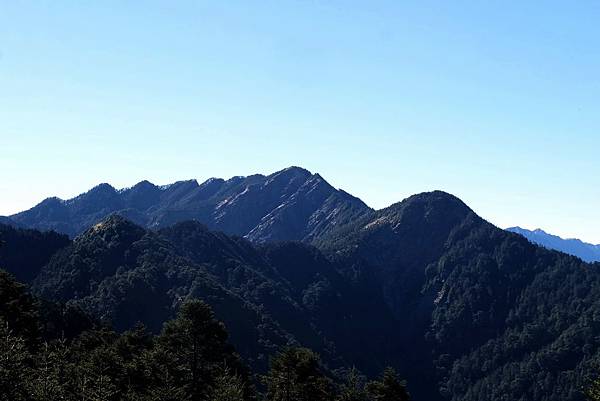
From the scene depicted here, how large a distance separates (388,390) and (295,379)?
9290 millimetres

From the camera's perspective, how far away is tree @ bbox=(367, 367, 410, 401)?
54875 millimetres

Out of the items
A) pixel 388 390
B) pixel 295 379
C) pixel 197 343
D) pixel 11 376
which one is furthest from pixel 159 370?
pixel 388 390

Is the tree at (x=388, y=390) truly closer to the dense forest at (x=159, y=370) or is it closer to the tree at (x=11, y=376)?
the dense forest at (x=159, y=370)

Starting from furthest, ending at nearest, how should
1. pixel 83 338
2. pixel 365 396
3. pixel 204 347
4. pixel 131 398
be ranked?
pixel 83 338 → pixel 204 347 → pixel 365 396 → pixel 131 398

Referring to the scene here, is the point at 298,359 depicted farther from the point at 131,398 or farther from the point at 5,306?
the point at 5,306

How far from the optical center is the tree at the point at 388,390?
54.9 meters

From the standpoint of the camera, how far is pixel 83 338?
79125 mm

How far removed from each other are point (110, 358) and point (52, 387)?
73.6ft

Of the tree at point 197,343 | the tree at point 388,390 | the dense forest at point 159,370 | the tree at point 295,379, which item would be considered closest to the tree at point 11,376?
the dense forest at point 159,370

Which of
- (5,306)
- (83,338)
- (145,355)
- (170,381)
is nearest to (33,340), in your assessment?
(5,306)

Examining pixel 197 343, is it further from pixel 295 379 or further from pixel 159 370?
pixel 295 379

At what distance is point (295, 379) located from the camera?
2112 inches

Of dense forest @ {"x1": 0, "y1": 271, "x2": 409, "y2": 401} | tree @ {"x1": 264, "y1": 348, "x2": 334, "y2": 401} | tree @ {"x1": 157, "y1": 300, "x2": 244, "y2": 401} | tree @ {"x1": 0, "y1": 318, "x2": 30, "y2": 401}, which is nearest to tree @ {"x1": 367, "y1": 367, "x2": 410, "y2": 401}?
dense forest @ {"x1": 0, "y1": 271, "x2": 409, "y2": 401}

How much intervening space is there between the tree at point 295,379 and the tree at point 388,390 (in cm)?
456
